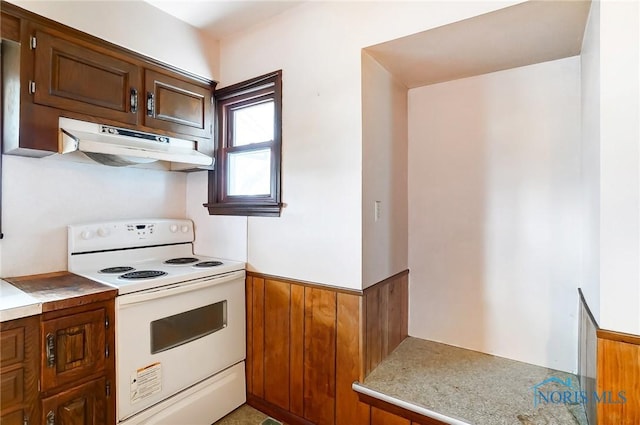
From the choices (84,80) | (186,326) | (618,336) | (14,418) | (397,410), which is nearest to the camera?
(618,336)

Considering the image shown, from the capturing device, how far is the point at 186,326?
1800 mm

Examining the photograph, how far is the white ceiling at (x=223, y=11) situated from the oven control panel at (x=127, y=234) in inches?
52.5

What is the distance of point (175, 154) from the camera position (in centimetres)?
191

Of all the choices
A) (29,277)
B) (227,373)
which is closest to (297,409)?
(227,373)

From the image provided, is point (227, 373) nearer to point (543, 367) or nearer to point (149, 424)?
point (149, 424)

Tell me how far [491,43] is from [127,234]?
2.37 metres

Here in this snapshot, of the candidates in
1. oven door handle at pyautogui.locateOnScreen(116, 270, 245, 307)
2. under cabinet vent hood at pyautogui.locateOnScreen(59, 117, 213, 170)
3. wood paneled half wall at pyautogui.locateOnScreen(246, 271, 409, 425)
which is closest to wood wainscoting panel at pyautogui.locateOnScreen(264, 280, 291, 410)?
wood paneled half wall at pyautogui.locateOnScreen(246, 271, 409, 425)

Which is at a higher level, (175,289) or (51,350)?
(175,289)

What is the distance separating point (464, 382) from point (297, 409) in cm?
94

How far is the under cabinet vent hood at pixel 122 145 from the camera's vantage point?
1.58 m

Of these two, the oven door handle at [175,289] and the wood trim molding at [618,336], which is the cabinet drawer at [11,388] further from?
the wood trim molding at [618,336]
